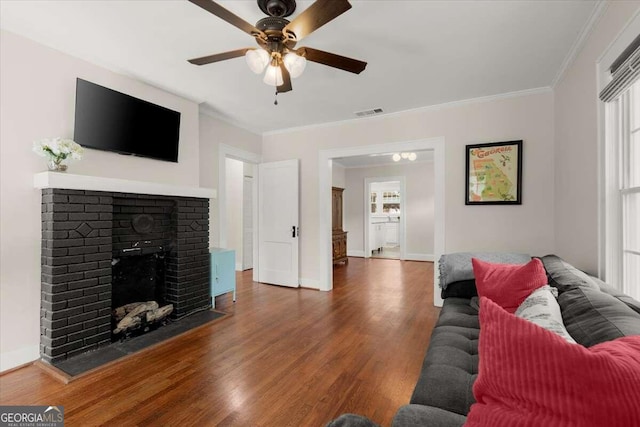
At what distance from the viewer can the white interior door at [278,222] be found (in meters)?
4.88

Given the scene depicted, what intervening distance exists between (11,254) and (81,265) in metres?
0.46

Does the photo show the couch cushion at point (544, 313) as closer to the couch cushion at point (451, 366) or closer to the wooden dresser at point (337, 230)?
the couch cushion at point (451, 366)

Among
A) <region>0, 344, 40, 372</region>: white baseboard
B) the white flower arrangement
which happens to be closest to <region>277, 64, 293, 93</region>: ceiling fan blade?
the white flower arrangement

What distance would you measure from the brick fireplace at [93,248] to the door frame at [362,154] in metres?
2.07

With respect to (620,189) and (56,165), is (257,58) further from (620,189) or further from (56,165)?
(620,189)

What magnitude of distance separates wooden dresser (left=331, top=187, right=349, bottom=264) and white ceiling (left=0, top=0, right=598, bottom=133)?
375cm

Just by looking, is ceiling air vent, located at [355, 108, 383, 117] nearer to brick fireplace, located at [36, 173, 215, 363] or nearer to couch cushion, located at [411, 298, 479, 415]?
brick fireplace, located at [36, 173, 215, 363]

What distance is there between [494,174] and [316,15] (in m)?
2.91

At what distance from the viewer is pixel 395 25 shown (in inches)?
A: 88.7

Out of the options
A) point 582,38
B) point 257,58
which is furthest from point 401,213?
point 257,58

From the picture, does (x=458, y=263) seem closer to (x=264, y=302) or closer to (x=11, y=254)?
(x=264, y=302)

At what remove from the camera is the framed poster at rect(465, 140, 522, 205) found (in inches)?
137

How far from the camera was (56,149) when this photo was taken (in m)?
2.40
